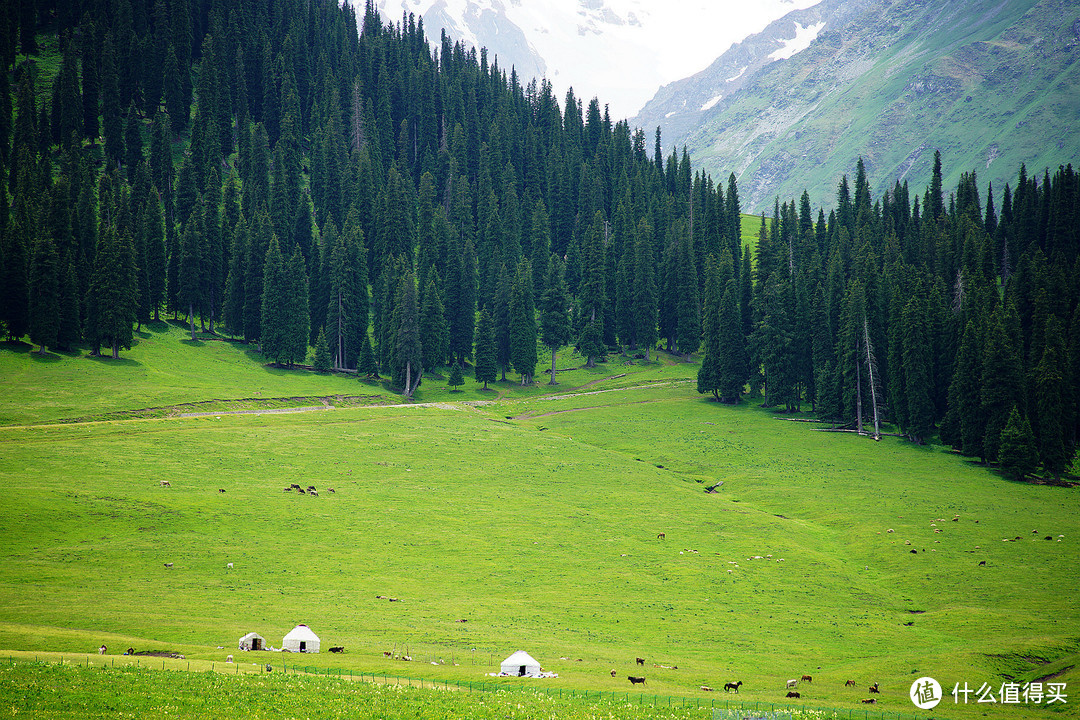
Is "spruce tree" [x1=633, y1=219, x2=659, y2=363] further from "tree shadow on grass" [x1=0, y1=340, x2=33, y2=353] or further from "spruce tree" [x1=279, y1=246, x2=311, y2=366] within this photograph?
"tree shadow on grass" [x1=0, y1=340, x2=33, y2=353]

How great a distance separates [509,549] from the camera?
2056 inches

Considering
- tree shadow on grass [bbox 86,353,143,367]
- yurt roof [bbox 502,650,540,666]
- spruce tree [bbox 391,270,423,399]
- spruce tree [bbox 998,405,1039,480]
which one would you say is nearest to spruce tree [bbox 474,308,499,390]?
spruce tree [bbox 391,270,423,399]

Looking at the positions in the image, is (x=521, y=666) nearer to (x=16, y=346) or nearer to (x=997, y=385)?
(x=997, y=385)

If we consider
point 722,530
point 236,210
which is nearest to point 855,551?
point 722,530

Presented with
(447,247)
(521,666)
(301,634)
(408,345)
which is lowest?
(521,666)

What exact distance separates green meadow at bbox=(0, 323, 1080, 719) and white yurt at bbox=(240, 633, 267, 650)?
2.65ft

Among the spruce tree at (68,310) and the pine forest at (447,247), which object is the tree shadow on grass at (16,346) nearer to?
the pine forest at (447,247)

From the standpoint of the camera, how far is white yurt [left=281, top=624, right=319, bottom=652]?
3272 cm

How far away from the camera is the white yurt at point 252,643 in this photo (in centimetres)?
3281

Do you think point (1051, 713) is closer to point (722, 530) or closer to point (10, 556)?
point (722, 530)

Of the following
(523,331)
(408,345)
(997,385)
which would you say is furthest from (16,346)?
(997,385)

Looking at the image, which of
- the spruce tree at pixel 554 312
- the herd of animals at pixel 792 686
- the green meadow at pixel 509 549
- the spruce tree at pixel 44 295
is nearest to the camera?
the herd of animals at pixel 792 686

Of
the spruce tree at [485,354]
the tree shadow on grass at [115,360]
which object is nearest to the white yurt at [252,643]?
the tree shadow on grass at [115,360]

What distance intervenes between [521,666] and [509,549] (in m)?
20.9
